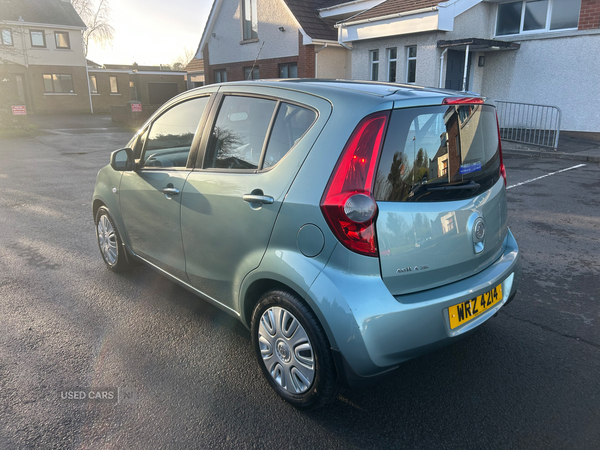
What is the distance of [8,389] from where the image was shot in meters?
2.88

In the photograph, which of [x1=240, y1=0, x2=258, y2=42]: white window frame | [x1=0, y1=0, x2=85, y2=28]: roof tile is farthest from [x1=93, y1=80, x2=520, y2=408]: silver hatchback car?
[x1=0, y1=0, x2=85, y2=28]: roof tile

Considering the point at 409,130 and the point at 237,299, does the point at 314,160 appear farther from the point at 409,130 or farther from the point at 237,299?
the point at 237,299

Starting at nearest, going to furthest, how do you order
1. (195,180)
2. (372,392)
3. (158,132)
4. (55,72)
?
(372,392)
(195,180)
(158,132)
(55,72)

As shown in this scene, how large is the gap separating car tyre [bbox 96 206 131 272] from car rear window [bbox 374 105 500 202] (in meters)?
2.95

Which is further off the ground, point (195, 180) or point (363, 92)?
point (363, 92)

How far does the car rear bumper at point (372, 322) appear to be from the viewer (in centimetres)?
227

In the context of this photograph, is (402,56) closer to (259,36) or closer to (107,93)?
(259,36)

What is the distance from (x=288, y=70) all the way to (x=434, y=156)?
21291mm

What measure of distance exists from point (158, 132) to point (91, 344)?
1.70 metres

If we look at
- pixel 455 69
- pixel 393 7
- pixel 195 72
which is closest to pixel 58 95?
pixel 195 72

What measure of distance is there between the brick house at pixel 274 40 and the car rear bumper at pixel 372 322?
1738cm

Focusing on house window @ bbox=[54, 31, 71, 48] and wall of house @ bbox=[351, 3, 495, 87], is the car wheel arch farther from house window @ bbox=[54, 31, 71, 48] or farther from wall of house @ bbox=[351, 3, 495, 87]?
house window @ bbox=[54, 31, 71, 48]

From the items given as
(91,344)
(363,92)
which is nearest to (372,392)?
(363,92)

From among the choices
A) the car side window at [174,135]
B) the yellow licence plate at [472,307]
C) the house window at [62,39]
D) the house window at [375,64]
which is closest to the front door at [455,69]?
the house window at [375,64]
